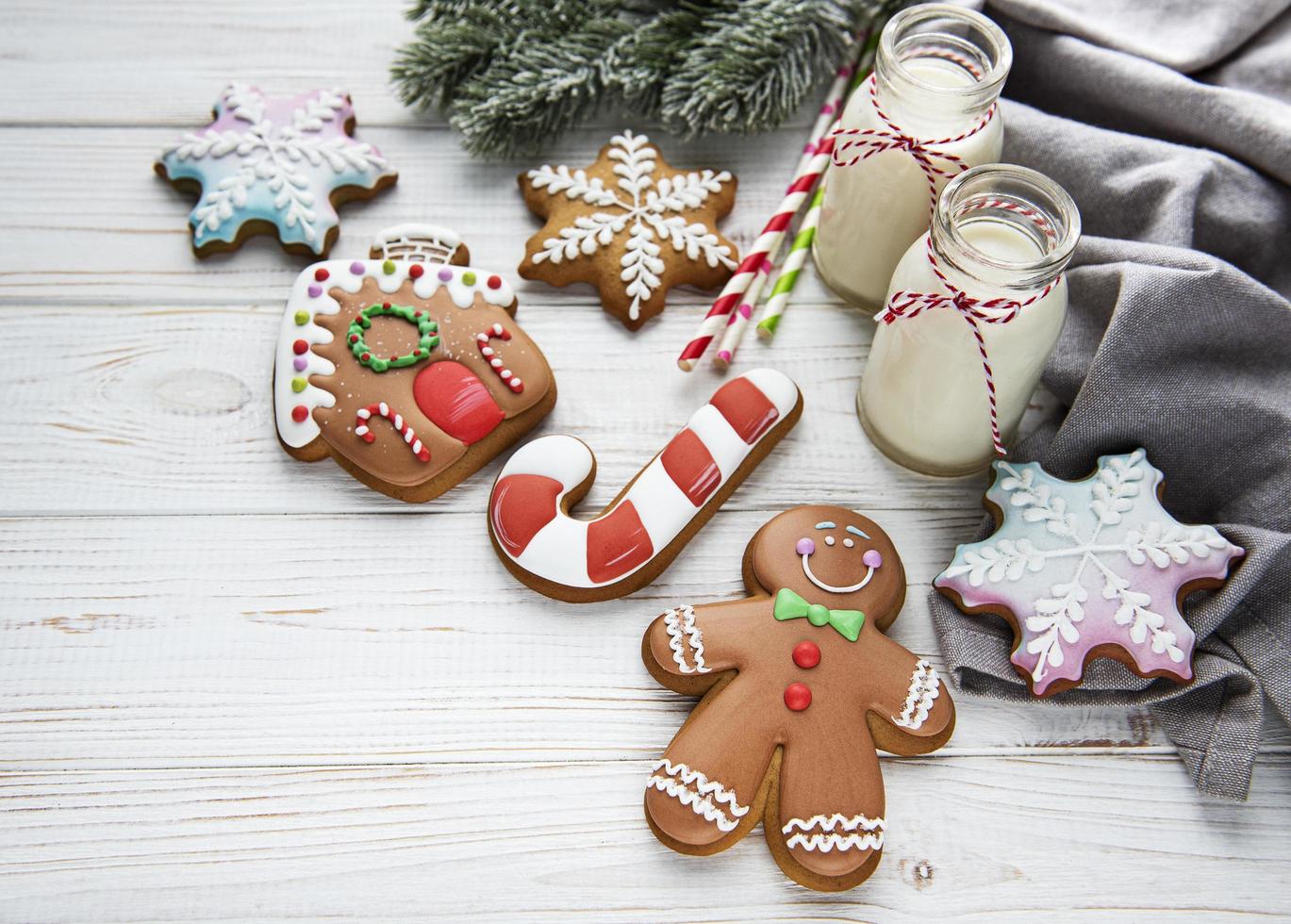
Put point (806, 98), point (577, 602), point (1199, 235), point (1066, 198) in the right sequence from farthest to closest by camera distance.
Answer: point (806, 98), point (1199, 235), point (577, 602), point (1066, 198)

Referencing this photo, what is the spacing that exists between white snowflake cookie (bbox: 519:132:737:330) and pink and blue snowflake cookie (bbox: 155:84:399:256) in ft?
0.83

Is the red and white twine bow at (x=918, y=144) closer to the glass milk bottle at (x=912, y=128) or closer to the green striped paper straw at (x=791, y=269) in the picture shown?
the glass milk bottle at (x=912, y=128)

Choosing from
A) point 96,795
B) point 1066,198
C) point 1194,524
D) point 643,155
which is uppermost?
point 1066,198

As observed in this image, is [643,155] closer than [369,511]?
No

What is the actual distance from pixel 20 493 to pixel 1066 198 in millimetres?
1231

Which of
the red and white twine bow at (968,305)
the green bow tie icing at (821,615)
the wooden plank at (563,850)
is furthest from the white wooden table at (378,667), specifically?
the red and white twine bow at (968,305)

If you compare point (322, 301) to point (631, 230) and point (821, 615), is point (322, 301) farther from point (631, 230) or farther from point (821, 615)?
point (821, 615)

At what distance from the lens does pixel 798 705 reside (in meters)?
1.08

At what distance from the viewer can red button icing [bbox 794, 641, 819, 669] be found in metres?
1.10

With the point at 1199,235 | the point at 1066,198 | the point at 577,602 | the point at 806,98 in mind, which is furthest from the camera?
the point at 806,98

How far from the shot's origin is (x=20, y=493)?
1.26 meters

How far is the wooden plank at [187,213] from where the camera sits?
4.59ft

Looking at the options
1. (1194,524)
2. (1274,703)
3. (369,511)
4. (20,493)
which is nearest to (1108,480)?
(1194,524)

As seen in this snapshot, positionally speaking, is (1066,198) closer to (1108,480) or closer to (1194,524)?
(1108,480)
